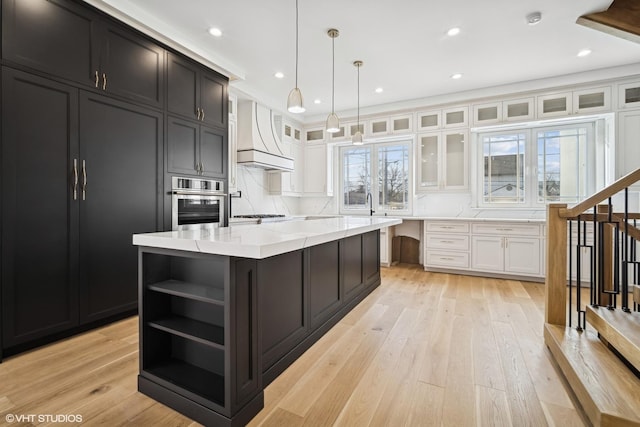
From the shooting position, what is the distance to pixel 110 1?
2537 millimetres

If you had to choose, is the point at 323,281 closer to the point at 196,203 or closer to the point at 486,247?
the point at 196,203

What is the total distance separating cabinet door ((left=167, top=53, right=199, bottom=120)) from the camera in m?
3.20

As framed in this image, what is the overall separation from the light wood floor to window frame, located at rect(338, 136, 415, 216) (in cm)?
292

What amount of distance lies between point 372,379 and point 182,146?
2945 mm

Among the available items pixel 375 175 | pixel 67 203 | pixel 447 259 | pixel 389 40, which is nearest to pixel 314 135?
pixel 375 175

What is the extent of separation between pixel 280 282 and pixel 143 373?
0.90 metres

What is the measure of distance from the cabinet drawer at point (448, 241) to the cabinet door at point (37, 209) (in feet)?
14.5

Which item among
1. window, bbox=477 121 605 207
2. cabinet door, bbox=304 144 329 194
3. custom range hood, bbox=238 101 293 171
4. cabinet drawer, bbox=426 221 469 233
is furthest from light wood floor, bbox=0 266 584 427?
cabinet door, bbox=304 144 329 194

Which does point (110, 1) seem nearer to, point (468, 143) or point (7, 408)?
point (7, 408)

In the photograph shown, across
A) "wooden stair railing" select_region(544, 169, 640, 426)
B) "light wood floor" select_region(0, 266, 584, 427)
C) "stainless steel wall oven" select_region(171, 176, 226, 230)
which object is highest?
"stainless steel wall oven" select_region(171, 176, 226, 230)

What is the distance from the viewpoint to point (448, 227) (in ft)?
15.4

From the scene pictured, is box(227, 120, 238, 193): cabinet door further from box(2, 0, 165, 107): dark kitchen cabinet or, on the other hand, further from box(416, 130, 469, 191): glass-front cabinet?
box(416, 130, 469, 191): glass-front cabinet

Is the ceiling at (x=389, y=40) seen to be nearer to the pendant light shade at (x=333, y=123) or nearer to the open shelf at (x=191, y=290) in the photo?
the pendant light shade at (x=333, y=123)

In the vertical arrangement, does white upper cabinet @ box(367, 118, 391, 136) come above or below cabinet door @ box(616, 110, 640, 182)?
above
